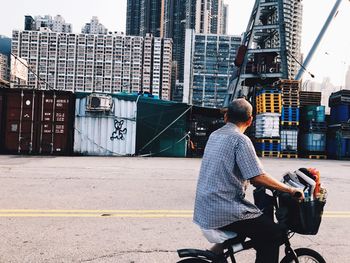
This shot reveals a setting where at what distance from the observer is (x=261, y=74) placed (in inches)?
1282

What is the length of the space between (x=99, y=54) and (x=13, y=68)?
3766 inches

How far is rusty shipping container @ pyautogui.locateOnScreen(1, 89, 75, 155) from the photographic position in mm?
18141

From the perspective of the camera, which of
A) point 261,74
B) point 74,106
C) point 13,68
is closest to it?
point 74,106

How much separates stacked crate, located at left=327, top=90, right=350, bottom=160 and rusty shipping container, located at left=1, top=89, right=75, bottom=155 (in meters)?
15.8

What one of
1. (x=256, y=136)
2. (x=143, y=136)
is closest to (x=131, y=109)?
(x=143, y=136)

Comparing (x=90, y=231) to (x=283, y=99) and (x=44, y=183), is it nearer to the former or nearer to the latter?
(x=44, y=183)

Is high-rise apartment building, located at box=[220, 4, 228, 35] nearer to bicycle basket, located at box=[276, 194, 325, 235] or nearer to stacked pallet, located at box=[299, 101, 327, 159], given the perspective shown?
stacked pallet, located at box=[299, 101, 327, 159]

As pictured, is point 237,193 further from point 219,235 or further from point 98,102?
point 98,102

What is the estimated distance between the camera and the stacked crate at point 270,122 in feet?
72.4

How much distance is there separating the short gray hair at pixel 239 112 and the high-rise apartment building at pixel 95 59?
114 meters

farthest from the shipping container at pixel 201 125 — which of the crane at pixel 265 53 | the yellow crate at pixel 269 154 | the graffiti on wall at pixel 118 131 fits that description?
the crane at pixel 265 53

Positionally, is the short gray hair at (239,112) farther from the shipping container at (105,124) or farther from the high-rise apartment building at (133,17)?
the high-rise apartment building at (133,17)

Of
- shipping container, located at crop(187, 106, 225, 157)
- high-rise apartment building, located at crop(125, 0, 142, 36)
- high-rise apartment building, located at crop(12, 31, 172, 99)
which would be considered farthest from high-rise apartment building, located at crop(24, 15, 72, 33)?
shipping container, located at crop(187, 106, 225, 157)

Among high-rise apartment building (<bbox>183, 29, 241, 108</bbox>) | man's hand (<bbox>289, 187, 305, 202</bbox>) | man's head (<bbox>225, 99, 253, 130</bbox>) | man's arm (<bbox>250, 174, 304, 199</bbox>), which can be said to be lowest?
man's hand (<bbox>289, 187, 305, 202</bbox>)
